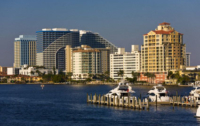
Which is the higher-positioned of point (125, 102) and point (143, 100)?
point (143, 100)

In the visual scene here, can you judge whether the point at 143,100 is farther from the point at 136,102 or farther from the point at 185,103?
the point at 185,103

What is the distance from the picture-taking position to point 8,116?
89.8 metres

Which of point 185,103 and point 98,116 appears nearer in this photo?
point 98,116

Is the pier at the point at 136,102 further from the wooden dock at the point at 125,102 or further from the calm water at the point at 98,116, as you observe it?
the calm water at the point at 98,116

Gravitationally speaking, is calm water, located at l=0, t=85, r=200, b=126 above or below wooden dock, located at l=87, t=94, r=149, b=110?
below

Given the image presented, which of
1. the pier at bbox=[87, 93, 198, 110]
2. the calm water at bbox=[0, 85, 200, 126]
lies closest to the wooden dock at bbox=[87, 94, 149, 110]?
the pier at bbox=[87, 93, 198, 110]

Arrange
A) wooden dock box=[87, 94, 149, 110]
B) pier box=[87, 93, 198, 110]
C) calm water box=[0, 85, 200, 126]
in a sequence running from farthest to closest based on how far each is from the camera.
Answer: pier box=[87, 93, 198, 110] < wooden dock box=[87, 94, 149, 110] < calm water box=[0, 85, 200, 126]

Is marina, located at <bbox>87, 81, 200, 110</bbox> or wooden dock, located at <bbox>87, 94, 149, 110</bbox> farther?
marina, located at <bbox>87, 81, 200, 110</bbox>

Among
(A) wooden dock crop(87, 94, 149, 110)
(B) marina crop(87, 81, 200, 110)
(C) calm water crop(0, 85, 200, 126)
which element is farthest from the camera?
(B) marina crop(87, 81, 200, 110)

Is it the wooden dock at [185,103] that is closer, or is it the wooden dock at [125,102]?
the wooden dock at [125,102]

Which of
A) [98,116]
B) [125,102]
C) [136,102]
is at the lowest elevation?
[98,116]

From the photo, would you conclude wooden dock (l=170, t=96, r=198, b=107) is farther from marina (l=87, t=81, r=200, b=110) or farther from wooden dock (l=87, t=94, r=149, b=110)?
wooden dock (l=87, t=94, r=149, b=110)

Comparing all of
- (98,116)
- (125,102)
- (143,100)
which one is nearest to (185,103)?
(143,100)

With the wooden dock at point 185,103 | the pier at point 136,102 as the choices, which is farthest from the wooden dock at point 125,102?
→ the wooden dock at point 185,103
